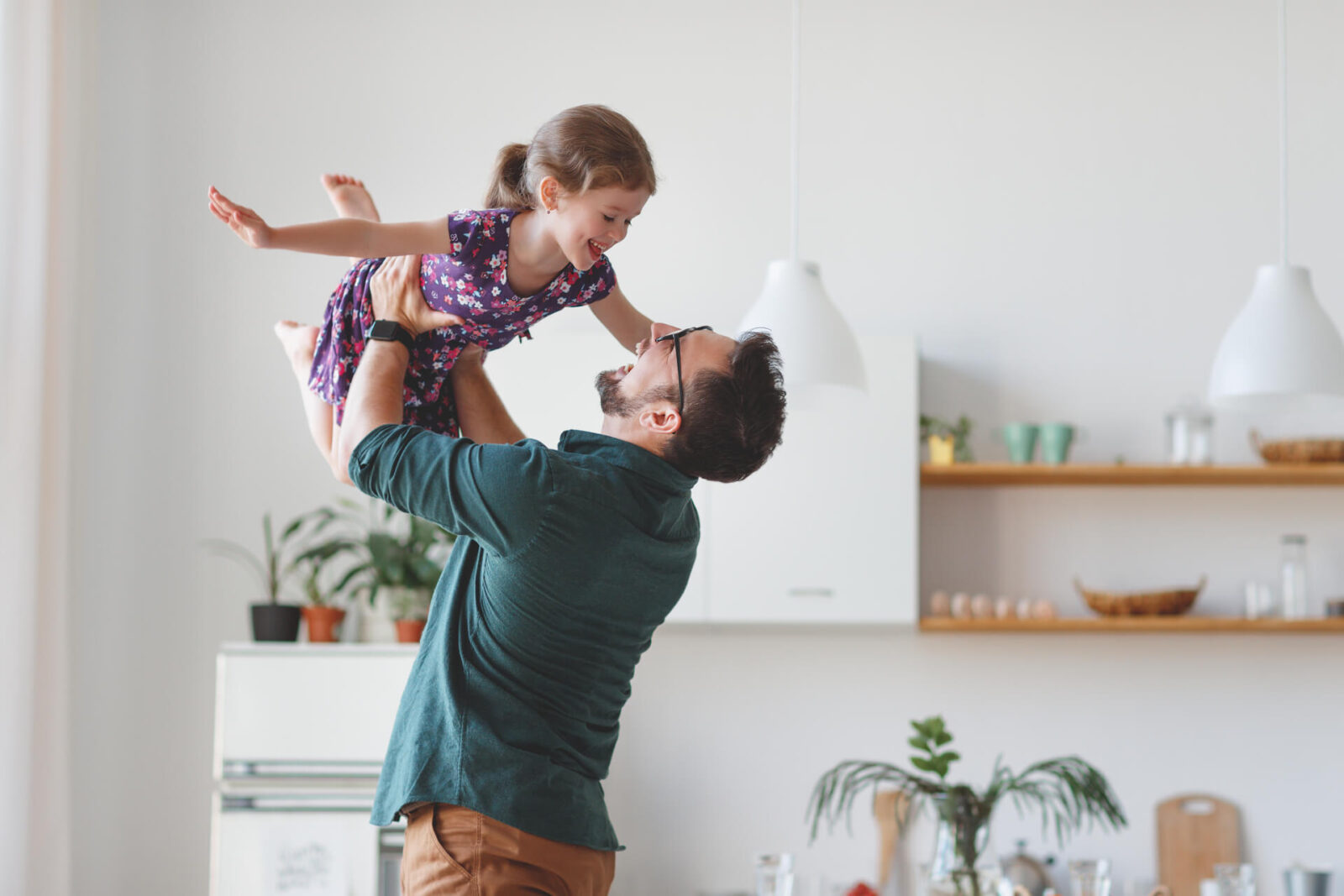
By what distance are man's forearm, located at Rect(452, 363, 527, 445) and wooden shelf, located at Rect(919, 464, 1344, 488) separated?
218 centimetres

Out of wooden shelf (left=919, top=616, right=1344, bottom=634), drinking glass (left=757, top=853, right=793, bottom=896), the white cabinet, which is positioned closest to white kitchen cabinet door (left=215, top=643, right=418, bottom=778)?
the white cabinet

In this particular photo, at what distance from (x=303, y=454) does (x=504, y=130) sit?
4.05 feet

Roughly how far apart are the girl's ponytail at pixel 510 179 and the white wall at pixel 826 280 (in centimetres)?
247

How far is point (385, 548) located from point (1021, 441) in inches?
73.1

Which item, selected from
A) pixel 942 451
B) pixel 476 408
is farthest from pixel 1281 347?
pixel 476 408

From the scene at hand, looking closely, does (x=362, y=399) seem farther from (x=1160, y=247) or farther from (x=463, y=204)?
(x=1160, y=247)

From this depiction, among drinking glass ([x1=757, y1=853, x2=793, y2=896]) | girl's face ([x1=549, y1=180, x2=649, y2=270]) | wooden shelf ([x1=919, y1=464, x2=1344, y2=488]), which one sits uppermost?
girl's face ([x1=549, y1=180, x2=649, y2=270])

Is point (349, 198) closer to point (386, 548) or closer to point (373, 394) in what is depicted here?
point (373, 394)

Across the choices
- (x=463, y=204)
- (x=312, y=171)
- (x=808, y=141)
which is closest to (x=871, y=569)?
(x=808, y=141)

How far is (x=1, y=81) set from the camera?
370 centimetres

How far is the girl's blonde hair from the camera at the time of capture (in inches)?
62.9

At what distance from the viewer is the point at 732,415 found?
1668 mm

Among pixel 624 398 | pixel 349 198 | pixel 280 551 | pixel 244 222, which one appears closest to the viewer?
pixel 244 222

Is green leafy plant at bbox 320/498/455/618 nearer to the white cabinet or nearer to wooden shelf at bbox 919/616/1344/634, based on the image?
the white cabinet
